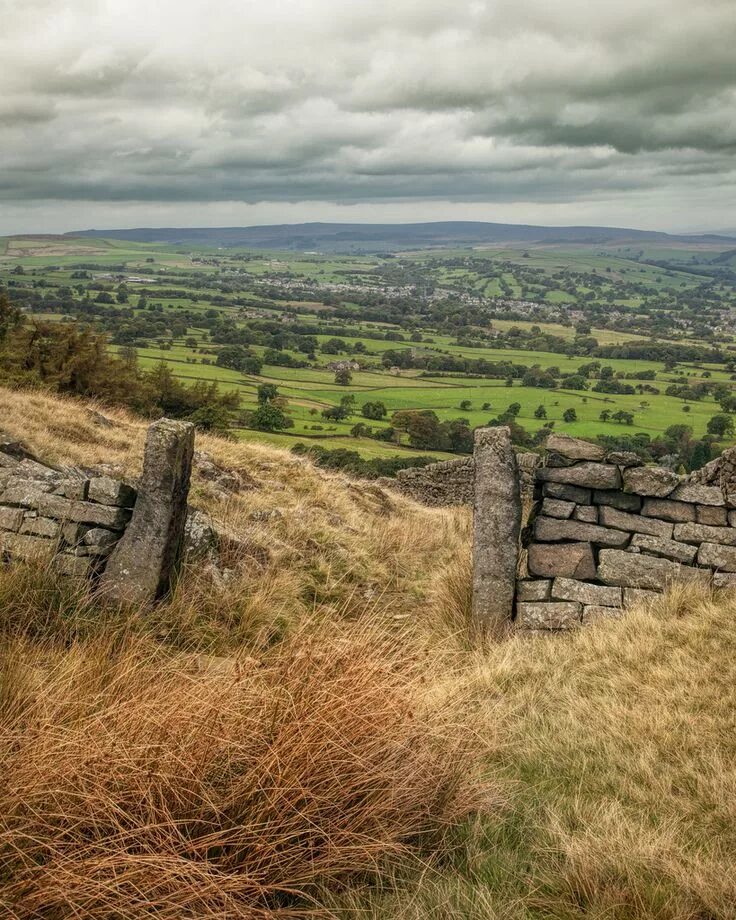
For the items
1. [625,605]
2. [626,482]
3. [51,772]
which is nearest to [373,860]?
[51,772]

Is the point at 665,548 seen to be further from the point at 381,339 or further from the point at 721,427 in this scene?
the point at 381,339

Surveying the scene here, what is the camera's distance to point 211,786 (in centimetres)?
320

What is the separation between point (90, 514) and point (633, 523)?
5.74 meters

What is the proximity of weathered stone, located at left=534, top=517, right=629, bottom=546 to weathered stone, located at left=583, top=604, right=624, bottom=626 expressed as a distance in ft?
2.41

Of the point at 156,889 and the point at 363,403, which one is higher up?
the point at 156,889

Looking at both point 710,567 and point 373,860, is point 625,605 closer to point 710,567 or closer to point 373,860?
point 710,567

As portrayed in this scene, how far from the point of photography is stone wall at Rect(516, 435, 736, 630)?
A: 7.35 m

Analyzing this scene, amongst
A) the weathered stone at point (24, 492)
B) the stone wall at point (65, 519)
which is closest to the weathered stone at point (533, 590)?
the stone wall at point (65, 519)

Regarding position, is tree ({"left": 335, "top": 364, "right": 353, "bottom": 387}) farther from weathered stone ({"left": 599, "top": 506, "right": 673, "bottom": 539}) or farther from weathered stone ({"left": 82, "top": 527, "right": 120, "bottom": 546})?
weathered stone ({"left": 82, "top": 527, "right": 120, "bottom": 546})

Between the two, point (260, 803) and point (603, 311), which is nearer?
point (260, 803)

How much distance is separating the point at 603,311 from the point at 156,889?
545 feet

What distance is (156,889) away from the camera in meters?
2.80

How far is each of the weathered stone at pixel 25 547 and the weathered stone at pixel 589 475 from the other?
526 cm

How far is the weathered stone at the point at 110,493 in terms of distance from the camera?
688 centimetres
